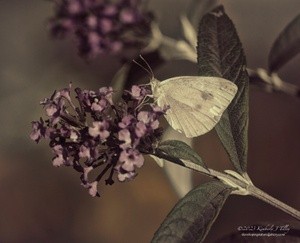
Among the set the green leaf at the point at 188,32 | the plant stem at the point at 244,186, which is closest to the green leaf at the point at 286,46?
the green leaf at the point at 188,32

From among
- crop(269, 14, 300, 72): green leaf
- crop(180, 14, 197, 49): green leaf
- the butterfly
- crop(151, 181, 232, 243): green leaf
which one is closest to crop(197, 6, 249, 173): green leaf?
the butterfly

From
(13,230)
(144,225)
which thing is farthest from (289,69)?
(13,230)

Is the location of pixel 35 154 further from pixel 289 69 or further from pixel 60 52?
pixel 289 69

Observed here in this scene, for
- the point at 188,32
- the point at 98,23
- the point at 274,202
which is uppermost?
the point at 98,23

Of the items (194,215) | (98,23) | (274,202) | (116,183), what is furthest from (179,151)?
(116,183)

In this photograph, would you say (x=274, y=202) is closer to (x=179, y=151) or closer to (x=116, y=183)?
(x=179, y=151)

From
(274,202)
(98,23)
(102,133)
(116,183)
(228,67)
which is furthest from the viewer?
(116,183)
